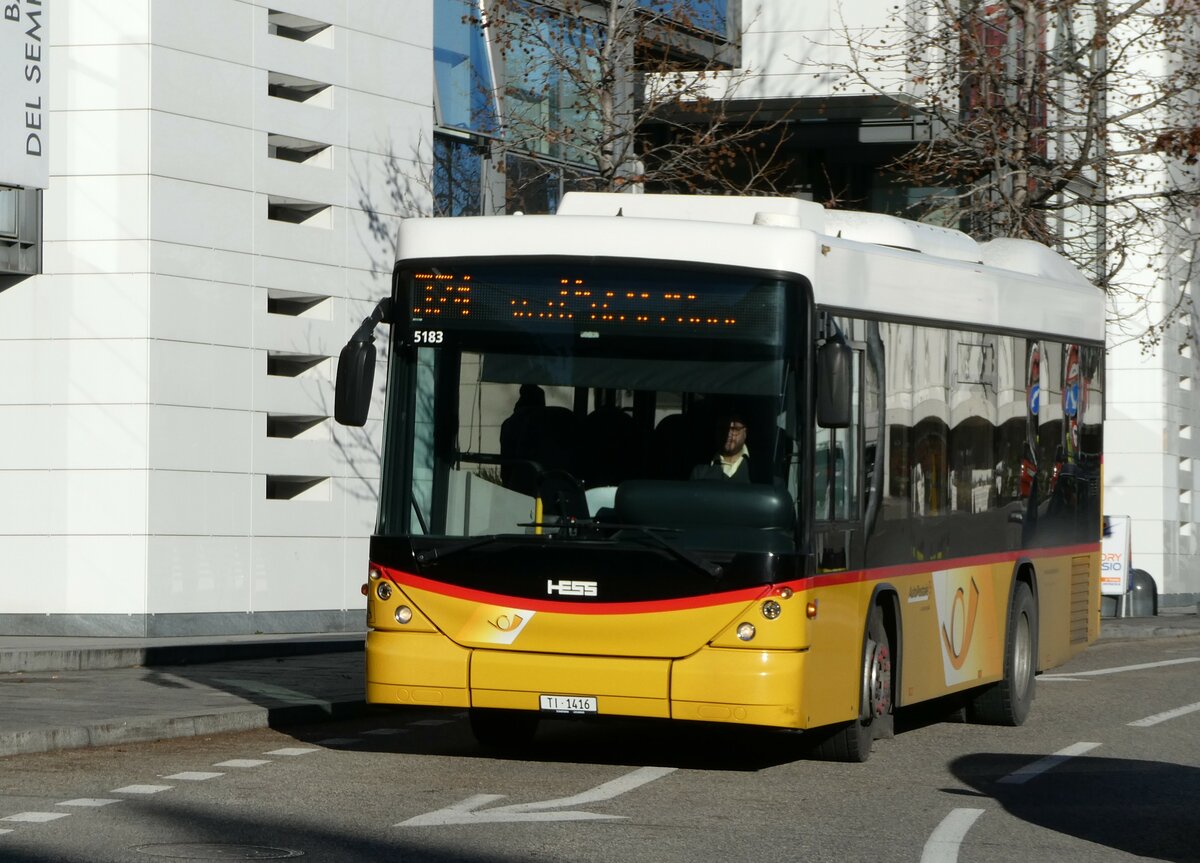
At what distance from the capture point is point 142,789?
1088 centimetres

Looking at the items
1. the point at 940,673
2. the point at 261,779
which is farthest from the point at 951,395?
the point at 261,779

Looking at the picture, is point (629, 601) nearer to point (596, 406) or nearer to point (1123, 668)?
point (596, 406)

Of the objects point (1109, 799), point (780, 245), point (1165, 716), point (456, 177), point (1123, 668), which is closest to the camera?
point (1109, 799)

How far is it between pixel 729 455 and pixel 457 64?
1815 centimetres

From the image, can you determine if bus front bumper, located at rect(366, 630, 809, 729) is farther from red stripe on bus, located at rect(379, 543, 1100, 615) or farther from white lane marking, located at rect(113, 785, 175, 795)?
white lane marking, located at rect(113, 785, 175, 795)

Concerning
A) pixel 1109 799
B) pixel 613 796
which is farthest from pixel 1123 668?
pixel 613 796

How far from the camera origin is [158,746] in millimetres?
13227

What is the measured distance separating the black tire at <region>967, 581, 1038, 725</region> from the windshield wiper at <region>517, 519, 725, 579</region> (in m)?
4.43

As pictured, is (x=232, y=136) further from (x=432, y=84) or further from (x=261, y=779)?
(x=261, y=779)

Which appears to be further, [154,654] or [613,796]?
[154,654]

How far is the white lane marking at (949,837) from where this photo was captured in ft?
28.9

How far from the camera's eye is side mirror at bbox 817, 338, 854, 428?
1127 cm

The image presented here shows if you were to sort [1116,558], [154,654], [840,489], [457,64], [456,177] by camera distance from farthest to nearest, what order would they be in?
1. [1116,558]
2. [457,64]
3. [456,177]
4. [154,654]
5. [840,489]

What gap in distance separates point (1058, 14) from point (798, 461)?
56.8ft
